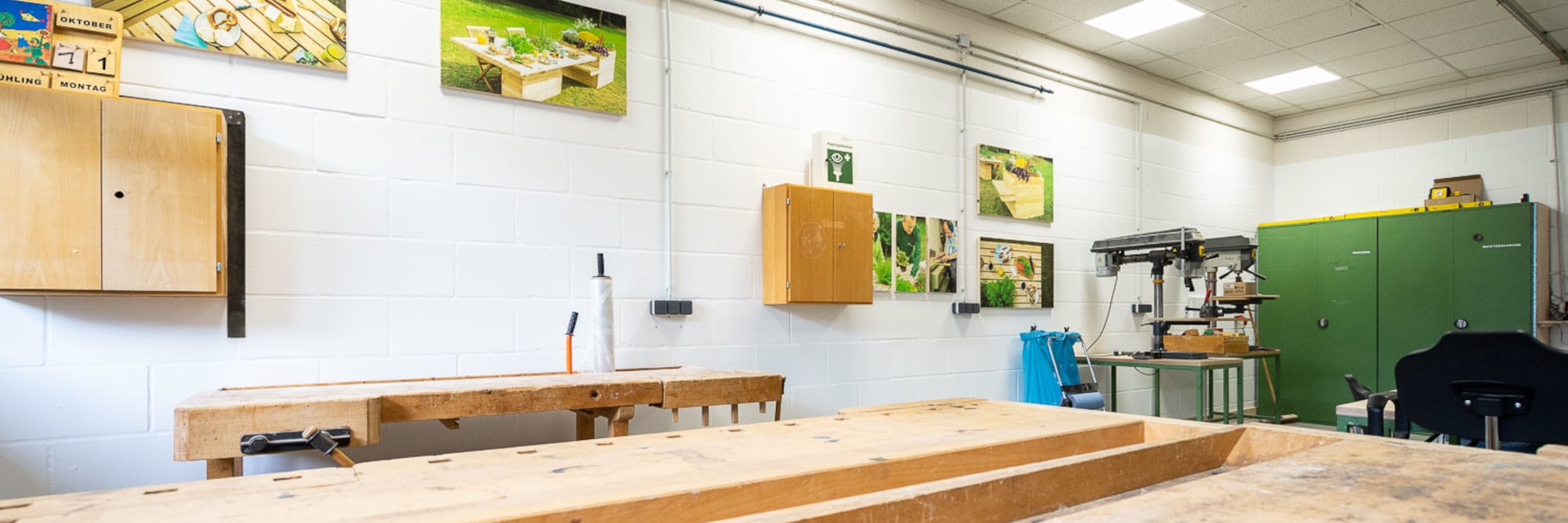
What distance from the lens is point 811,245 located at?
3494mm

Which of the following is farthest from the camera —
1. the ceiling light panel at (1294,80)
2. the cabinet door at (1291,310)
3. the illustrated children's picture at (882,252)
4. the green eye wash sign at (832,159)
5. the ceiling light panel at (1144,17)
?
the cabinet door at (1291,310)

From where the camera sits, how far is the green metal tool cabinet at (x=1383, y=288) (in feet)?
16.9

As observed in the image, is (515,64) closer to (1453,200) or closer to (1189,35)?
(1189,35)

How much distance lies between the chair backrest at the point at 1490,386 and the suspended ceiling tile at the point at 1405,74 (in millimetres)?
3720

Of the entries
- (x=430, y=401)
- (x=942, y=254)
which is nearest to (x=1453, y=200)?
(x=942, y=254)

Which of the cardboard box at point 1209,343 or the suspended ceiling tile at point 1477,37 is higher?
the suspended ceiling tile at point 1477,37

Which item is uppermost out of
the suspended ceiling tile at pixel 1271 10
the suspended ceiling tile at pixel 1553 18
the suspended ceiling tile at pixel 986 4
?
the suspended ceiling tile at pixel 1553 18

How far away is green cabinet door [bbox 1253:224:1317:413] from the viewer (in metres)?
5.97

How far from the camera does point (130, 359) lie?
2324mm

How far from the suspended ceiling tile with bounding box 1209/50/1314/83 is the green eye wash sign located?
10.6 ft

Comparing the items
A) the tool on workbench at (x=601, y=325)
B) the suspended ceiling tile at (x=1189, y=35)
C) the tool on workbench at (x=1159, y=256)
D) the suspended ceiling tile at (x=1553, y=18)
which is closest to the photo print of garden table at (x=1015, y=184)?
the tool on workbench at (x=1159, y=256)

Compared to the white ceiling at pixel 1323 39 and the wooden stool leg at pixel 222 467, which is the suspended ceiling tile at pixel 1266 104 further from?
the wooden stool leg at pixel 222 467

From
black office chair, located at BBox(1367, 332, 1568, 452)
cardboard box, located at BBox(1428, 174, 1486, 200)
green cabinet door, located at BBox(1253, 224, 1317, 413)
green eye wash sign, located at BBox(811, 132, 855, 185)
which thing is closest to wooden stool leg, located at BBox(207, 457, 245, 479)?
green eye wash sign, located at BBox(811, 132, 855, 185)

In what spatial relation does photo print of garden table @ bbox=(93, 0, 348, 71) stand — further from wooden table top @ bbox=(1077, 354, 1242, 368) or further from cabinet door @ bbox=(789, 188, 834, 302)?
wooden table top @ bbox=(1077, 354, 1242, 368)
